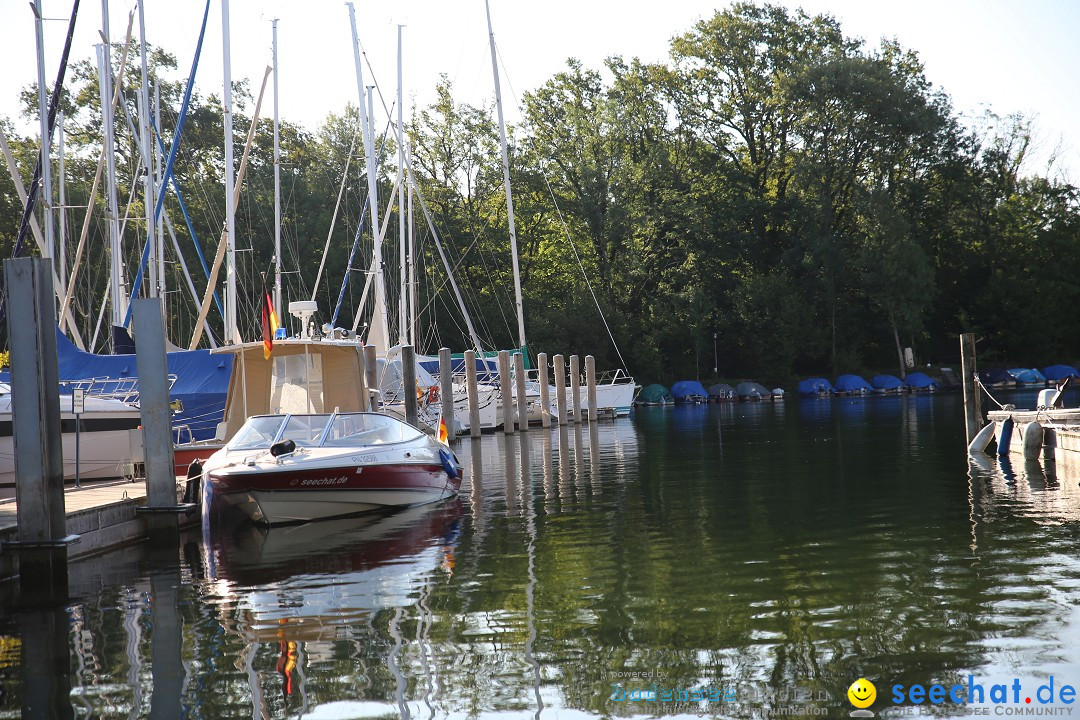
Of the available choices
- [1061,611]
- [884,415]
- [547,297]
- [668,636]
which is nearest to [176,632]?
[668,636]

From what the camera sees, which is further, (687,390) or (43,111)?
(687,390)

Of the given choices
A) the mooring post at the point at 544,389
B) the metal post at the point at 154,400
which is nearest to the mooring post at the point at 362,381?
the metal post at the point at 154,400

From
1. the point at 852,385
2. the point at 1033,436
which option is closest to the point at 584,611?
the point at 1033,436

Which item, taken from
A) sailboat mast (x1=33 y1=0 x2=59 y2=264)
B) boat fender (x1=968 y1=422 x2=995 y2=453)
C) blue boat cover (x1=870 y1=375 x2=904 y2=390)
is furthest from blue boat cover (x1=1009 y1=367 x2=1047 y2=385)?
sailboat mast (x1=33 y1=0 x2=59 y2=264)

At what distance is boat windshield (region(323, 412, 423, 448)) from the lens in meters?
16.8

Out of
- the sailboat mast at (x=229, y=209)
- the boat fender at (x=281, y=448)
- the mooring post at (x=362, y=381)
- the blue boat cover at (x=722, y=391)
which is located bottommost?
the blue boat cover at (x=722, y=391)

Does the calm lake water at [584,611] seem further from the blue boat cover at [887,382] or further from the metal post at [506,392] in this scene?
the blue boat cover at [887,382]

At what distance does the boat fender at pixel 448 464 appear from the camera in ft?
60.2

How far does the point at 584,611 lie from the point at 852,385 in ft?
184

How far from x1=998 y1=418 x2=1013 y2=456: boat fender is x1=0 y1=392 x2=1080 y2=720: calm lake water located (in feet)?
14.3

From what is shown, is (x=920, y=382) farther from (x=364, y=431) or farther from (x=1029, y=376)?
(x=364, y=431)

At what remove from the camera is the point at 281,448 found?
15.6 m

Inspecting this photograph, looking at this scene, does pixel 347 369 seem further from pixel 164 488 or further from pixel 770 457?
pixel 770 457

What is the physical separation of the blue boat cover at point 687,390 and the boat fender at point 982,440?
126 feet
